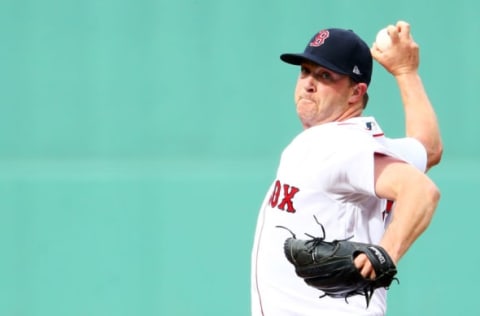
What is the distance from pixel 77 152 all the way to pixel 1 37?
771 mm

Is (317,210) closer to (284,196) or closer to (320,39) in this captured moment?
(284,196)

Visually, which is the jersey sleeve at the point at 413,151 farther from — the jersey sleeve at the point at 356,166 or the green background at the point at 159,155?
the green background at the point at 159,155

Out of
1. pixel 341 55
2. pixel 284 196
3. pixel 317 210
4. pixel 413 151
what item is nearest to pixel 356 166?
pixel 317 210

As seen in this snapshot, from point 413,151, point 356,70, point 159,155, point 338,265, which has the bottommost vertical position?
point 159,155

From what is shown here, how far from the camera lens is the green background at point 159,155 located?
6.57 meters

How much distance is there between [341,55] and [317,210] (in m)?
0.55

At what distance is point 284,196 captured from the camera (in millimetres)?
3867

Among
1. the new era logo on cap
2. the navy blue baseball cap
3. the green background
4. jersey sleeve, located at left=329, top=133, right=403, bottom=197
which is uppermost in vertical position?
the navy blue baseball cap

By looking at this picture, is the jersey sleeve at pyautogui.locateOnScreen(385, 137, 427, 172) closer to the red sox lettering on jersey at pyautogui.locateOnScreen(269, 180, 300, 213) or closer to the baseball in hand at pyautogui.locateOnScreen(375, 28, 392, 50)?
the baseball in hand at pyautogui.locateOnScreen(375, 28, 392, 50)

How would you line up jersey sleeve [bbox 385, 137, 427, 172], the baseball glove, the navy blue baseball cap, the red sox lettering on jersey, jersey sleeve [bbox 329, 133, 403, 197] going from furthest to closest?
jersey sleeve [bbox 385, 137, 427, 172]
the navy blue baseball cap
the red sox lettering on jersey
jersey sleeve [bbox 329, 133, 403, 197]
the baseball glove

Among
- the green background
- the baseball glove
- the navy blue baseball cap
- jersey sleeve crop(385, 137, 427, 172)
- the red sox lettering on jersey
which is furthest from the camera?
the green background

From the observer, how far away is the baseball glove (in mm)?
3171

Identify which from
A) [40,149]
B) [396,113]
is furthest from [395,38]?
[40,149]

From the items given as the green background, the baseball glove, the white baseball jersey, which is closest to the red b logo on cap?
Answer: the white baseball jersey
